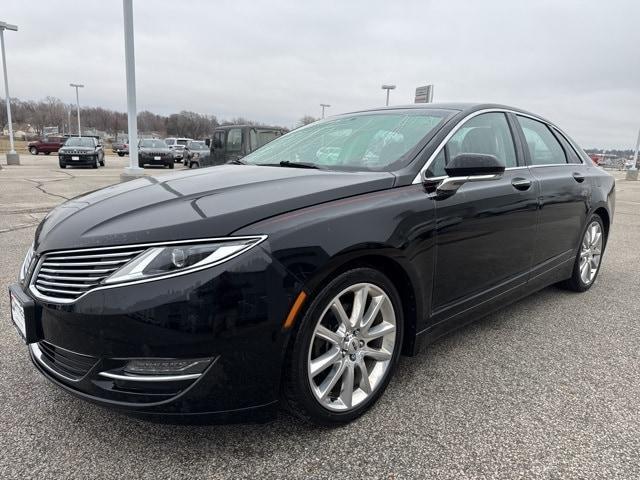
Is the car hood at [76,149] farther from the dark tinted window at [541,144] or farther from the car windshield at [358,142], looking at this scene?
the dark tinted window at [541,144]

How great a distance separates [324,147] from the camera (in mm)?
3125

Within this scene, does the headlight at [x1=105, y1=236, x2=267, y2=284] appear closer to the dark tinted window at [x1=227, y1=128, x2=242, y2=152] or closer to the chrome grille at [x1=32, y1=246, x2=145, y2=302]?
the chrome grille at [x1=32, y1=246, x2=145, y2=302]

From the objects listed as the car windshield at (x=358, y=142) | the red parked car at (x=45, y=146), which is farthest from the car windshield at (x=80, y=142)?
the car windshield at (x=358, y=142)

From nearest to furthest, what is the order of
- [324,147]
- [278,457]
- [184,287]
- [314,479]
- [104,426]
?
[184,287]
[314,479]
[278,457]
[104,426]
[324,147]

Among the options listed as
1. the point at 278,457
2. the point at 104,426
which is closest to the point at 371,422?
the point at 278,457

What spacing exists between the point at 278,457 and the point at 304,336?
54 cm

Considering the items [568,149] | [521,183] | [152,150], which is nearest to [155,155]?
[152,150]

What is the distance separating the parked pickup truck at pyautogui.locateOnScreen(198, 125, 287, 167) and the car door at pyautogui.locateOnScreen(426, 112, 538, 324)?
11.0m

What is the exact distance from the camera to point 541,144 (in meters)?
3.78

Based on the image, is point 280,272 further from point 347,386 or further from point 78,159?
point 78,159

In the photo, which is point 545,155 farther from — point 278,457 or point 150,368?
point 150,368

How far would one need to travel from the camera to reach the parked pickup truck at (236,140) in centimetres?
1391

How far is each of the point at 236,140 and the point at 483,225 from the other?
1209 centimetres

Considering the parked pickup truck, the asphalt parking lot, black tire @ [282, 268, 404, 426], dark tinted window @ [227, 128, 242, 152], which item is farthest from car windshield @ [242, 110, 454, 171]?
dark tinted window @ [227, 128, 242, 152]
